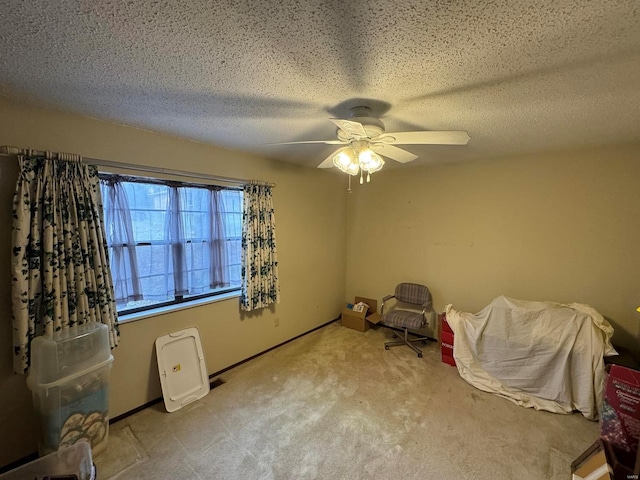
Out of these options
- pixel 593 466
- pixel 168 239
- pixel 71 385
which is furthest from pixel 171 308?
pixel 593 466

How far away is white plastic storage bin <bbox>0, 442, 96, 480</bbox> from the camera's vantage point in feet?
4.71

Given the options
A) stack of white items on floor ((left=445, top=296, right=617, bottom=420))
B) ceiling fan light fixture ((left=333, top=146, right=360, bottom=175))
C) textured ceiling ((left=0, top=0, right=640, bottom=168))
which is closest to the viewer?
textured ceiling ((left=0, top=0, right=640, bottom=168))

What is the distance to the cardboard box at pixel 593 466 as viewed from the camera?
1449mm

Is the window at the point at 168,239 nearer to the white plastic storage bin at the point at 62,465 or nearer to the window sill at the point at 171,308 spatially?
the window sill at the point at 171,308

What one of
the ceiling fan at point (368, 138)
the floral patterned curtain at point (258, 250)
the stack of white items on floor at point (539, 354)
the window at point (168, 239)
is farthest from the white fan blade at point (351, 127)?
the stack of white items on floor at point (539, 354)

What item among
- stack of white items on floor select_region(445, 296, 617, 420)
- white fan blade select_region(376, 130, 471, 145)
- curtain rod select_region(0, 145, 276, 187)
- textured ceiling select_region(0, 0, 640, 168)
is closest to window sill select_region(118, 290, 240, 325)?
curtain rod select_region(0, 145, 276, 187)

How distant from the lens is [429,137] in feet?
5.35

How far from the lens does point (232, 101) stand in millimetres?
1645

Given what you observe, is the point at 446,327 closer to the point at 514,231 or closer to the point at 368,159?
the point at 514,231

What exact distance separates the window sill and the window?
2.1 inches

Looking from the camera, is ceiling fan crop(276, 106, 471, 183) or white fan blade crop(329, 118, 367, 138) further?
ceiling fan crop(276, 106, 471, 183)

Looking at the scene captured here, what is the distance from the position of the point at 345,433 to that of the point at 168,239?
2.21 metres

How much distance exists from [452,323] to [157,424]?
2.86 m

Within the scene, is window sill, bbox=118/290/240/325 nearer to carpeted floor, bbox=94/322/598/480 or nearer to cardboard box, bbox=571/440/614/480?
carpeted floor, bbox=94/322/598/480
